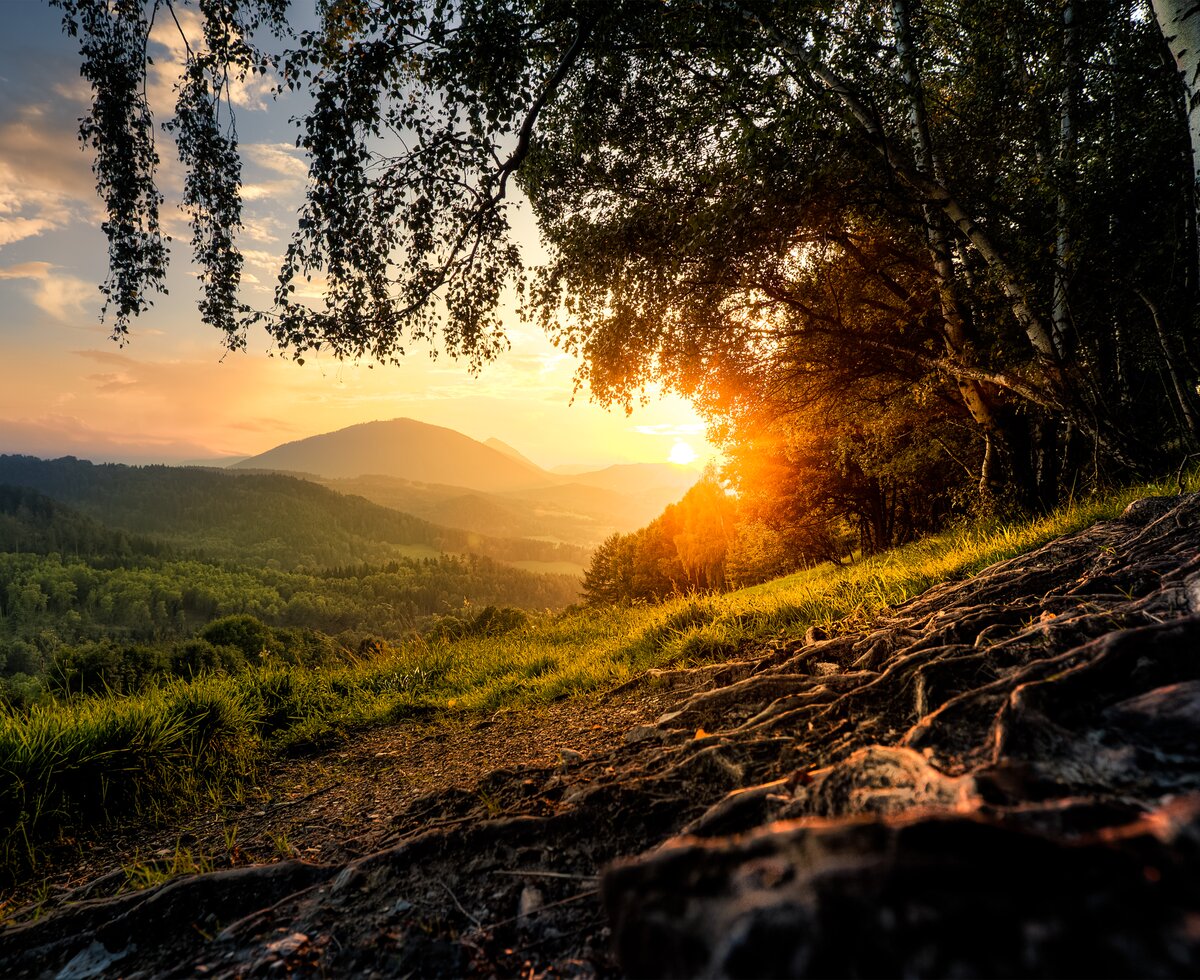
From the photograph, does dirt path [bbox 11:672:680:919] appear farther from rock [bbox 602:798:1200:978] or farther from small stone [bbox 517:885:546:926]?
rock [bbox 602:798:1200:978]

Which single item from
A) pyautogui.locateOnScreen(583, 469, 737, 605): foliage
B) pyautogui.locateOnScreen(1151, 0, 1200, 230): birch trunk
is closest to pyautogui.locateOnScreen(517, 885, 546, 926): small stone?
pyautogui.locateOnScreen(1151, 0, 1200, 230): birch trunk

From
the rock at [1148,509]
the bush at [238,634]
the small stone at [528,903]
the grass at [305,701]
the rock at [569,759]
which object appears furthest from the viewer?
the bush at [238,634]

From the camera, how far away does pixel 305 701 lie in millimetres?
8305

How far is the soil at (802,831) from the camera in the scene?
3.78ft

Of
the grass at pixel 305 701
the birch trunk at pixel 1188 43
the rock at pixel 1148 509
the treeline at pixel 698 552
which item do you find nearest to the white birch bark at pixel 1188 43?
the birch trunk at pixel 1188 43

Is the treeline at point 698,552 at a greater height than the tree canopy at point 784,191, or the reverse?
the tree canopy at point 784,191

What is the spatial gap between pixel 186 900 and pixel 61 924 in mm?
773

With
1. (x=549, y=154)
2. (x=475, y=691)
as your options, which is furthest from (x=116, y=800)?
(x=549, y=154)

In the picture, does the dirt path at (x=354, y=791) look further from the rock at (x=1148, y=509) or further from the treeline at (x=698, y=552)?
the treeline at (x=698, y=552)

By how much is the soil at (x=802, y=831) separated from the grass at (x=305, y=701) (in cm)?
72

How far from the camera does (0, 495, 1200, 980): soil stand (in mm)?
1151

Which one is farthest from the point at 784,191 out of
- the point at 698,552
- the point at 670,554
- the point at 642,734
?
the point at 670,554

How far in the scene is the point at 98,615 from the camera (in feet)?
654

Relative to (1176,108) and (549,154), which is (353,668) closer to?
(549,154)
